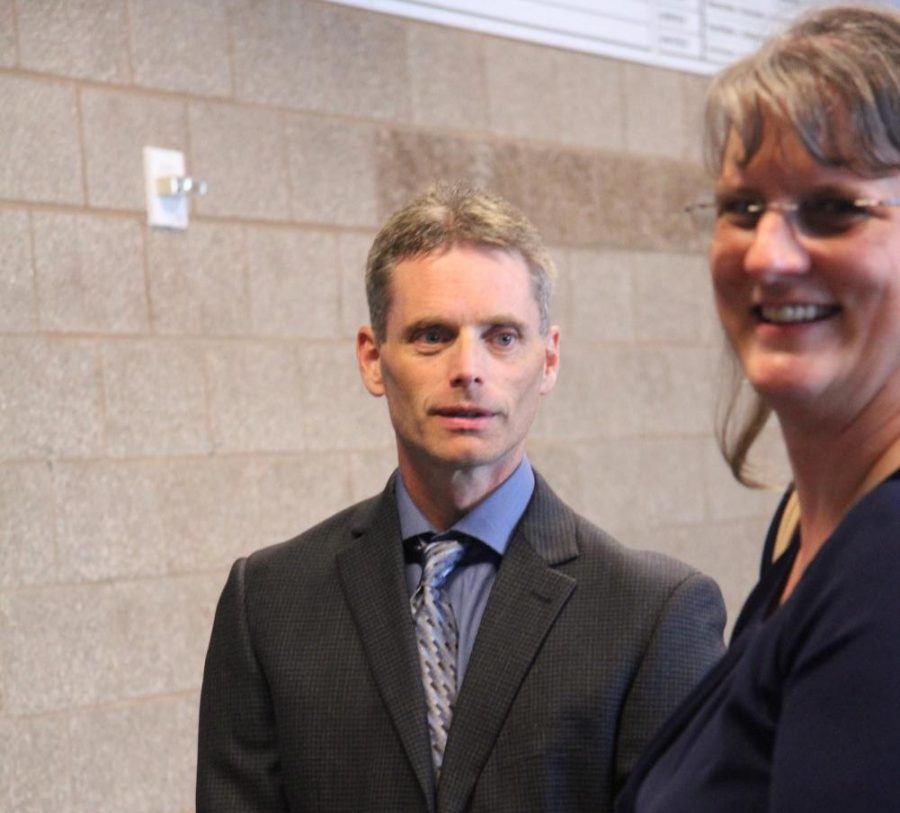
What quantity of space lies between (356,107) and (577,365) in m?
0.98

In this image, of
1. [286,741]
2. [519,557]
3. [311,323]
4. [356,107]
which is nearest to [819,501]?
[519,557]

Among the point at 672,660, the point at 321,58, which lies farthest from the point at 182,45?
the point at 672,660

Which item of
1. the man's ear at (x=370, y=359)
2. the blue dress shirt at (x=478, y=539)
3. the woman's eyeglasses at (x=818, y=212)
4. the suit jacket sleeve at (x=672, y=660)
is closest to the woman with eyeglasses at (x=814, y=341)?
the woman's eyeglasses at (x=818, y=212)

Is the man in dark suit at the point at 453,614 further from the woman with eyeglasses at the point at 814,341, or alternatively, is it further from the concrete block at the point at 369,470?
the concrete block at the point at 369,470

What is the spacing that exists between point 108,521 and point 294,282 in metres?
0.75

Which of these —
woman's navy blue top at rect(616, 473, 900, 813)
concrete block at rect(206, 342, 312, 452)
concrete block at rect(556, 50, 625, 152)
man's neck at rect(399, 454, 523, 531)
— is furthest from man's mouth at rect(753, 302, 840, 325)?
concrete block at rect(556, 50, 625, 152)

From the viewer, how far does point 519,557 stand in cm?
191

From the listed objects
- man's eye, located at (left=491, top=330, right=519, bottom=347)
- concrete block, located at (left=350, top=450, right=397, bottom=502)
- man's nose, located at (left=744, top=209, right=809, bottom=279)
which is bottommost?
concrete block, located at (left=350, top=450, right=397, bottom=502)

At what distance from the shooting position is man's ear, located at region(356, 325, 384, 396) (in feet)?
7.00

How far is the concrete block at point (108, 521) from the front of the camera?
2.97m

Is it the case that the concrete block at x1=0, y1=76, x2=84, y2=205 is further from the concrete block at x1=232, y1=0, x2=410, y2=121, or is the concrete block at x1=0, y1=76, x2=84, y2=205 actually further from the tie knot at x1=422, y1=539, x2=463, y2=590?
the tie knot at x1=422, y1=539, x2=463, y2=590

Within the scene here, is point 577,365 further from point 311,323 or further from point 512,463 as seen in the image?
point 512,463

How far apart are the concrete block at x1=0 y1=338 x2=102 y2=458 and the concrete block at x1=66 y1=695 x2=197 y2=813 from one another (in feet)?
1.75

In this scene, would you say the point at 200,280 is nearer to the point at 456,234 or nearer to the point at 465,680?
the point at 456,234
